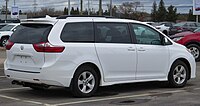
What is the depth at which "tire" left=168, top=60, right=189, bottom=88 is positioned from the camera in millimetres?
10445

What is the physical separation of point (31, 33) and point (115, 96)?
2284mm

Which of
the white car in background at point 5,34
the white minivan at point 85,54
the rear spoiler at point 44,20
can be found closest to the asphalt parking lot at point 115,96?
the white minivan at point 85,54

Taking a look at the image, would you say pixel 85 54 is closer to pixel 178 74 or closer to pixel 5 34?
pixel 178 74

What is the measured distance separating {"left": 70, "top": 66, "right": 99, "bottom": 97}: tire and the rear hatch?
80 centimetres

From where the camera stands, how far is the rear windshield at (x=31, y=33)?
8773 millimetres

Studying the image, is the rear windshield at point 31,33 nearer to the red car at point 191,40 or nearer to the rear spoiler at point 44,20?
the rear spoiler at point 44,20

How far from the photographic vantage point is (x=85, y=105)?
816cm

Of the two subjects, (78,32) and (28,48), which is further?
(78,32)

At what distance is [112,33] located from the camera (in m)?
9.49

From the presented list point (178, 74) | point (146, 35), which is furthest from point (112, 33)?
point (178, 74)

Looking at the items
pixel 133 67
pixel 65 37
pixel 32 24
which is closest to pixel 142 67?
pixel 133 67

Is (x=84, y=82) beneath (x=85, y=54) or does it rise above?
beneath

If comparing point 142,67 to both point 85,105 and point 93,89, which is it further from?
point 85,105

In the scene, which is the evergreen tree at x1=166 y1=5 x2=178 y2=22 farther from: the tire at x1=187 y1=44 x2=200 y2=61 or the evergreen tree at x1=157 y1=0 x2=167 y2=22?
the tire at x1=187 y1=44 x2=200 y2=61
